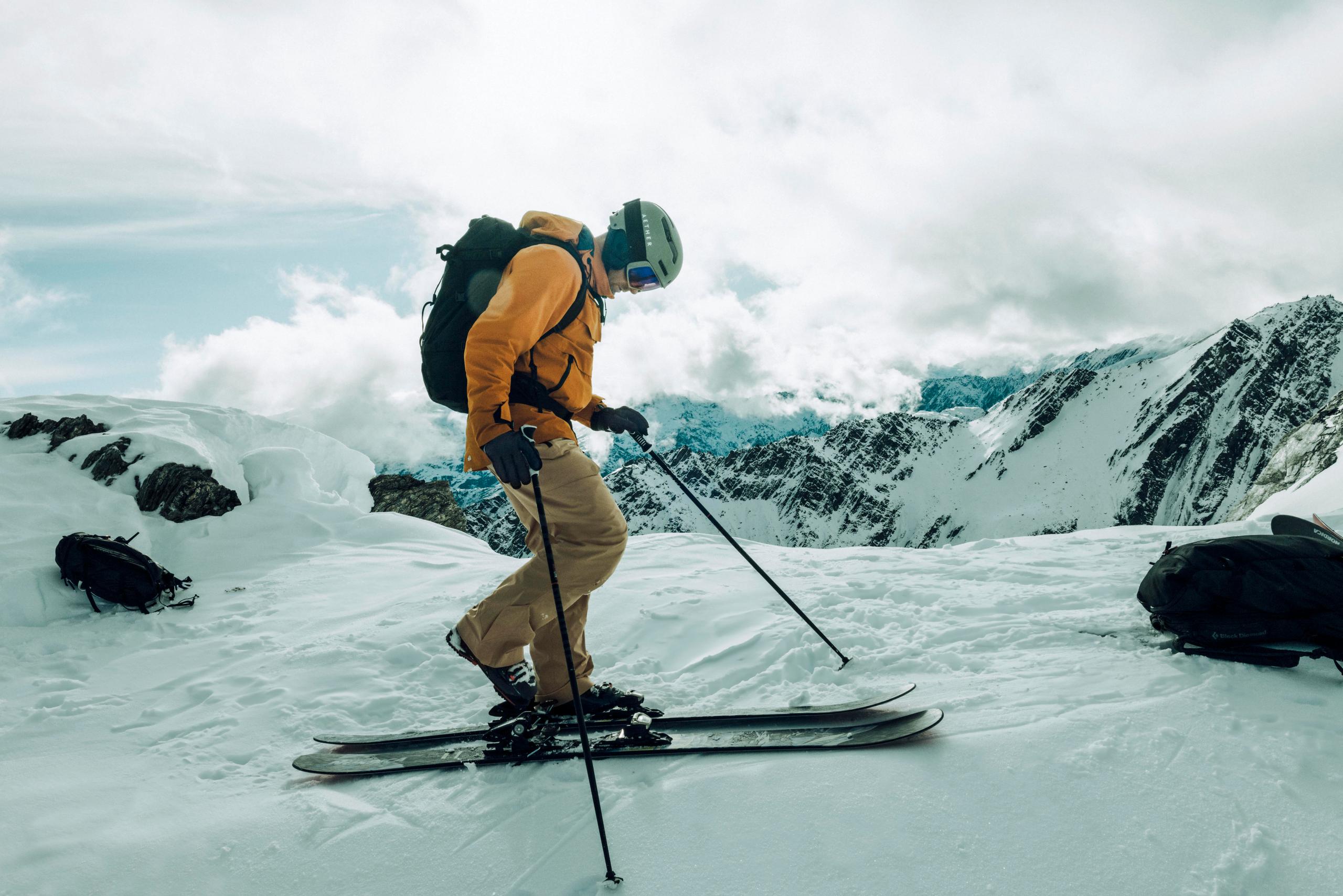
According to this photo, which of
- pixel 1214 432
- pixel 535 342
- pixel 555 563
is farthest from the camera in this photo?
pixel 1214 432

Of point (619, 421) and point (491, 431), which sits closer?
point (491, 431)

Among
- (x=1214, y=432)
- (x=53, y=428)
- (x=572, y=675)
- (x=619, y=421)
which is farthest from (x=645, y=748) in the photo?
(x=1214, y=432)

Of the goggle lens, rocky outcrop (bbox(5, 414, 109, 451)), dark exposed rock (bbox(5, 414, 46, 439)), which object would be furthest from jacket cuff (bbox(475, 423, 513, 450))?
dark exposed rock (bbox(5, 414, 46, 439))

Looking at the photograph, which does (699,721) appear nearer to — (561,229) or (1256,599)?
(561,229)

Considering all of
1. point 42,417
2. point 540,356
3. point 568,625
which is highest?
point 42,417

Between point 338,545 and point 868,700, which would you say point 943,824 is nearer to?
point 868,700

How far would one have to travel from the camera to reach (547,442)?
3.69 m

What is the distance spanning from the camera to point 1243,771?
2529 millimetres

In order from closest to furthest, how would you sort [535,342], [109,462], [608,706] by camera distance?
[535,342], [608,706], [109,462]

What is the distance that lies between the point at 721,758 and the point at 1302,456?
101 ft

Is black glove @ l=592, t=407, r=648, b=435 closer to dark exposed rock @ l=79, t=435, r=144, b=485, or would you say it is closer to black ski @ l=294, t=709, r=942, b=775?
black ski @ l=294, t=709, r=942, b=775

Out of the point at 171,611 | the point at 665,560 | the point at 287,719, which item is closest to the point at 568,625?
the point at 287,719

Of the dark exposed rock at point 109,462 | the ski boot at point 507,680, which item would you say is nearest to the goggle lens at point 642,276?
the ski boot at point 507,680

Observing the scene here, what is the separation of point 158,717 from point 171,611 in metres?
3.20
